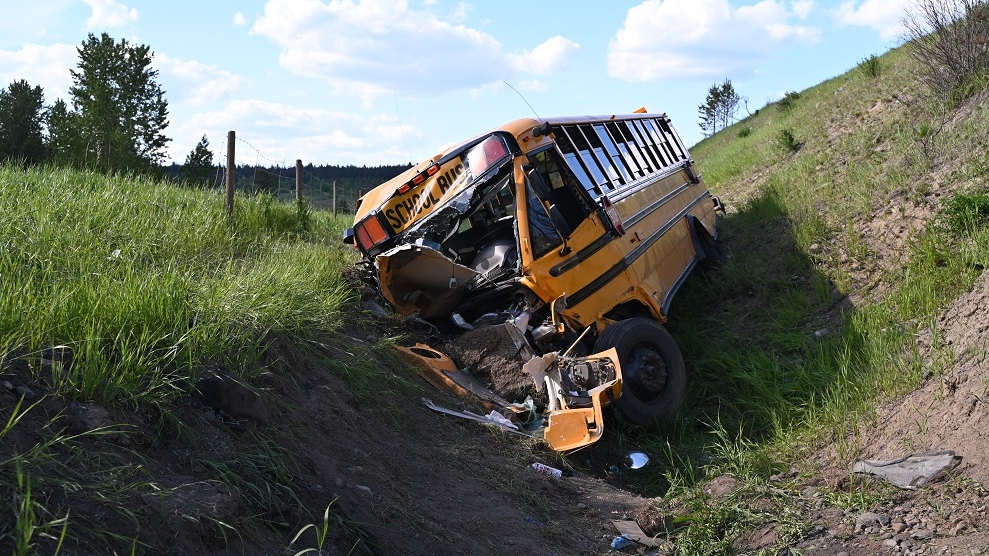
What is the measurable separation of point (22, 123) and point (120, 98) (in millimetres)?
8050

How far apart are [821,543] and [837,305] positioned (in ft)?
16.8

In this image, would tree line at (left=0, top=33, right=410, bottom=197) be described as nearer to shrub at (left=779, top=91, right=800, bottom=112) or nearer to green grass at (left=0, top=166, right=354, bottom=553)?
shrub at (left=779, top=91, right=800, bottom=112)

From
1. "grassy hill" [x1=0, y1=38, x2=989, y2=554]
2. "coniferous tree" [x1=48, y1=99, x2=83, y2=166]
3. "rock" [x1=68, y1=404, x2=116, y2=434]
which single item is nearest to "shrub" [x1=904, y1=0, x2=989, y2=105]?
"grassy hill" [x1=0, y1=38, x2=989, y2=554]

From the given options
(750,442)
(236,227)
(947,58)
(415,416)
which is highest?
(947,58)

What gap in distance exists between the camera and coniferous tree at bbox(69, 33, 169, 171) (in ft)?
143

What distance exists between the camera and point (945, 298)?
7.96 meters

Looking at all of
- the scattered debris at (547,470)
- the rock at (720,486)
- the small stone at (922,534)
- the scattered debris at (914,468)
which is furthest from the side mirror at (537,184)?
the small stone at (922,534)

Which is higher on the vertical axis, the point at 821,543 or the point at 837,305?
the point at 837,305

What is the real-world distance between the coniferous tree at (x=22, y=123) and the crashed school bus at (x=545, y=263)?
36.0 meters

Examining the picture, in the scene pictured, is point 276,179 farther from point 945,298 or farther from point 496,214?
point 945,298

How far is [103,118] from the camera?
144ft

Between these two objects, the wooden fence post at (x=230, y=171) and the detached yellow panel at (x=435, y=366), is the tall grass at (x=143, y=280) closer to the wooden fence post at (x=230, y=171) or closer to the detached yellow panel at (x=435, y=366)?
the wooden fence post at (x=230, y=171)

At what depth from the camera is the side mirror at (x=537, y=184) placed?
7832 mm

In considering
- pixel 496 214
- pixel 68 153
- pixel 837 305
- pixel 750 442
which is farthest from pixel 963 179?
pixel 68 153
